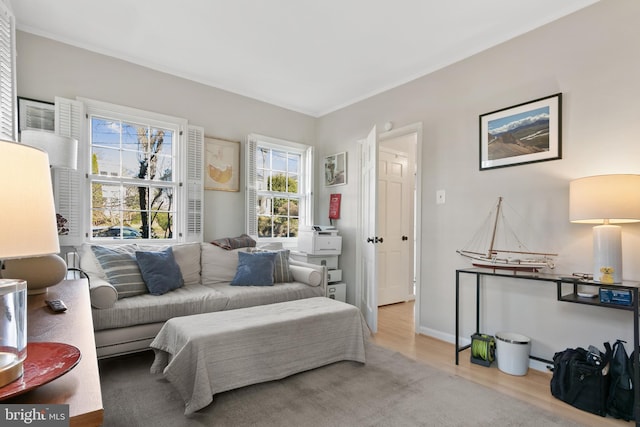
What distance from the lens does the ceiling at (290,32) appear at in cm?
256

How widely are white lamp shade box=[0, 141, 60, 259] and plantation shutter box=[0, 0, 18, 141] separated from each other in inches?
89.8

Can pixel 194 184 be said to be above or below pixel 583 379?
above

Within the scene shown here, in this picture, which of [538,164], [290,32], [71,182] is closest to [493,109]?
[538,164]

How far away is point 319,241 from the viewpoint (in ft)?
13.6

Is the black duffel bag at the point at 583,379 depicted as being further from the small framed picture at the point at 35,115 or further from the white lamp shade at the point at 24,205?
the small framed picture at the point at 35,115

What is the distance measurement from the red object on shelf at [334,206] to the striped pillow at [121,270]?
2438mm

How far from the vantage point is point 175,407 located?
1992 mm

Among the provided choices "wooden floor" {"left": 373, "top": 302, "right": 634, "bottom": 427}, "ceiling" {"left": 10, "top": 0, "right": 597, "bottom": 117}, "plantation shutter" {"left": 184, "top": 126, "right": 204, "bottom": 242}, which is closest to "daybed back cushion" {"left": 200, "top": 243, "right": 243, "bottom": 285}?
"plantation shutter" {"left": 184, "top": 126, "right": 204, "bottom": 242}

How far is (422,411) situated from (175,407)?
4.72 ft

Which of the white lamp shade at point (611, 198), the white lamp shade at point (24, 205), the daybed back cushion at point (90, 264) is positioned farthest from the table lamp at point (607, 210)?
the daybed back cushion at point (90, 264)

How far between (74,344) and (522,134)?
123 inches

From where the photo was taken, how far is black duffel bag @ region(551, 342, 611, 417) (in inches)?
79.4

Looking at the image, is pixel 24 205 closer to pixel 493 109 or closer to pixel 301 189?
pixel 493 109

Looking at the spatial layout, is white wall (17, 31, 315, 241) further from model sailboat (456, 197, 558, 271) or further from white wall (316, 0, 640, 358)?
model sailboat (456, 197, 558, 271)
